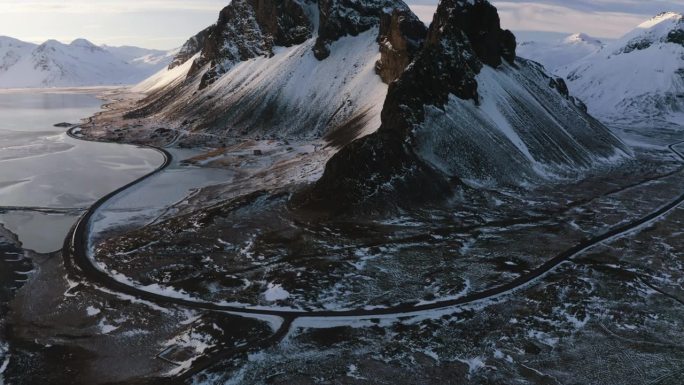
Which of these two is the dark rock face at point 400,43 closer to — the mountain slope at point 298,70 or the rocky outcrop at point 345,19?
the mountain slope at point 298,70

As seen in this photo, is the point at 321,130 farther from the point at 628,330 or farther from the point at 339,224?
the point at 628,330

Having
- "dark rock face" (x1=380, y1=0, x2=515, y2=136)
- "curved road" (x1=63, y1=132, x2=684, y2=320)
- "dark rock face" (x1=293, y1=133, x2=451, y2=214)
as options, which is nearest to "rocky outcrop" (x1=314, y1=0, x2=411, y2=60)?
"dark rock face" (x1=380, y1=0, x2=515, y2=136)

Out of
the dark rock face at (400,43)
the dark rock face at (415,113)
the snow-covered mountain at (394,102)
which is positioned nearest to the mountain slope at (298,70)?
the dark rock face at (400,43)

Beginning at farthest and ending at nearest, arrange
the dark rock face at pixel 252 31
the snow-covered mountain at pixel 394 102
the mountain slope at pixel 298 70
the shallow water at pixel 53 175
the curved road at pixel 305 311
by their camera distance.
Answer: the dark rock face at pixel 252 31, the mountain slope at pixel 298 70, the snow-covered mountain at pixel 394 102, the shallow water at pixel 53 175, the curved road at pixel 305 311

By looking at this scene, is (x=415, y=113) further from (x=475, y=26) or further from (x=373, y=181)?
(x=475, y=26)

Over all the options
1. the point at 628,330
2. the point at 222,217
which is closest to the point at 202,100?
the point at 222,217
